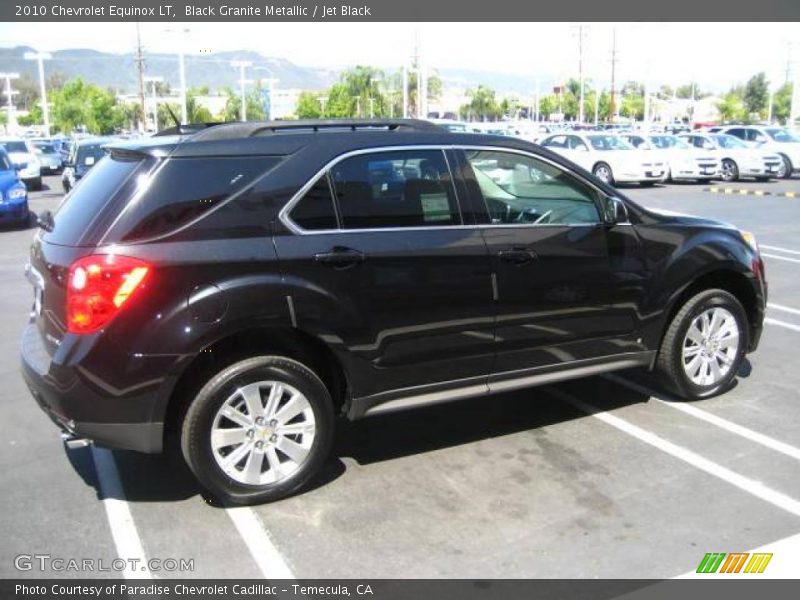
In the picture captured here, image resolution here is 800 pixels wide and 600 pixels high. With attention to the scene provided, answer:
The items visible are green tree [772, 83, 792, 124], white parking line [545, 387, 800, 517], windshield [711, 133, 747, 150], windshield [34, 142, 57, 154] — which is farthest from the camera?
green tree [772, 83, 792, 124]

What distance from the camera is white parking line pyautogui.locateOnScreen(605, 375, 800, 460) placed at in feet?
15.1

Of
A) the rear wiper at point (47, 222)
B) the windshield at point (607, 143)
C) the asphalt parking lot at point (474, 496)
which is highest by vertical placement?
the windshield at point (607, 143)

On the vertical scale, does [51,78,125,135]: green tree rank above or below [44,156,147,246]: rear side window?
above

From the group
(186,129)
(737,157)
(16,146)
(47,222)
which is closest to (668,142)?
(737,157)

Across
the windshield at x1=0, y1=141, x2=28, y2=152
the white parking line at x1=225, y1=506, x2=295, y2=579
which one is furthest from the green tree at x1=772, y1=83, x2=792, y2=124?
the white parking line at x1=225, y1=506, x2=295, y2=579

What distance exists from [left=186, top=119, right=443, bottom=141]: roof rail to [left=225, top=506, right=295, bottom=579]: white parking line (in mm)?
1935

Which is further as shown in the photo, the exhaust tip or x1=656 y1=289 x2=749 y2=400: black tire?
x1=656 y1=289 x2=749 y2=400: black tire

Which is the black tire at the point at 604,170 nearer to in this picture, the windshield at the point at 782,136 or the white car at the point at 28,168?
the windshield at the point at 782,136

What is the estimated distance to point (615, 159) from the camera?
23984 mm

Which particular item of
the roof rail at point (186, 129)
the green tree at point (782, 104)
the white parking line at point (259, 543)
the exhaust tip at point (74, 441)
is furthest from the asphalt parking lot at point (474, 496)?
the green tree at point (782, 104)

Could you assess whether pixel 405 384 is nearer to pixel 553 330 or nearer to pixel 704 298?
pixel 553 330

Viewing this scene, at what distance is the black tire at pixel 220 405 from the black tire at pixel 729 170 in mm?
25762

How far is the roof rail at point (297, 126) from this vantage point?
4164 mm

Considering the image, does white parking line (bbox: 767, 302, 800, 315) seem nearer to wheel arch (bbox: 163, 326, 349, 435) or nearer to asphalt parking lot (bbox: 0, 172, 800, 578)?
asphalt parking lot (bbox: 0, 172, 800, 578)
